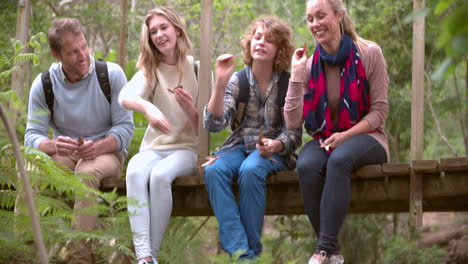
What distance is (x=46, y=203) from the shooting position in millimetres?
2924

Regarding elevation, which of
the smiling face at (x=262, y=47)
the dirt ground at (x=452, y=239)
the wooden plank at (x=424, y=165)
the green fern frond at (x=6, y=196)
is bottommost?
the dirt ground at (x=452, y=239)

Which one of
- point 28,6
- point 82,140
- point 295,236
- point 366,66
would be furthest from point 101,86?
point 295,236

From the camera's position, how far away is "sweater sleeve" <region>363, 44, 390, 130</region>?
3865 millimetres

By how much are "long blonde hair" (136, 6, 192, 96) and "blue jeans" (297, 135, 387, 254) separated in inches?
45.0

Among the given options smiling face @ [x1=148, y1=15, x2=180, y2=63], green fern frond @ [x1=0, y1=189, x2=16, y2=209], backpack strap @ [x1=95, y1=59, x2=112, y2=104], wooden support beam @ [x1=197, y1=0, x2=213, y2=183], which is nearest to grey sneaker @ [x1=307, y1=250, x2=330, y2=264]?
wooden support beam @ [x1=197, y1=0, x2=213, y2=183]

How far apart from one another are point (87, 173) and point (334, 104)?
168cm

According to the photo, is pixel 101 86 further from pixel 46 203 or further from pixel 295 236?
pixel 295 236

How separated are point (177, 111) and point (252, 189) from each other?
935 mm

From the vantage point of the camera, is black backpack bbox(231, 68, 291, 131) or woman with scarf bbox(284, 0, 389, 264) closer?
woman with scarf bbox(284, 0, 389, 264)

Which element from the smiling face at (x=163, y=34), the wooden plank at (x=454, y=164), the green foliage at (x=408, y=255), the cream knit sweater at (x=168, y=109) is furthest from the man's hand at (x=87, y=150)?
the green foliage at (x=408, y=255)

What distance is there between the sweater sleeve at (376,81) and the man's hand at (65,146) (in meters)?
1.95

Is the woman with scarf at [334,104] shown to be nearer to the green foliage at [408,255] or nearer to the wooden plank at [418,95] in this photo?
the wooden plank at [418,95]

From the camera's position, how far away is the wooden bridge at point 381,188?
152 inches

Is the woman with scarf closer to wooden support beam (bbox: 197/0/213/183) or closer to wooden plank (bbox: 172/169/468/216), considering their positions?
wooden plank (bbox: 172/169/468/216)
